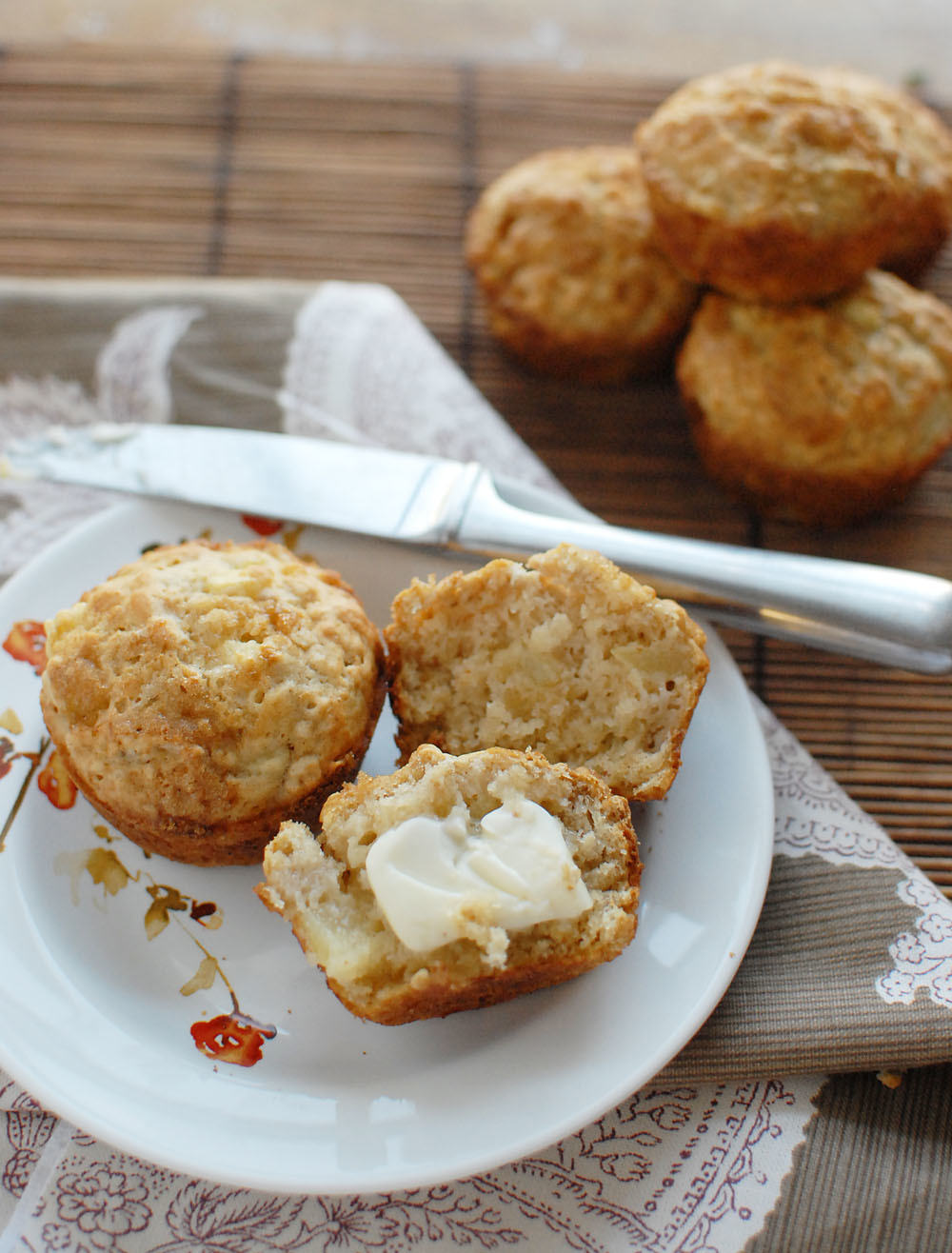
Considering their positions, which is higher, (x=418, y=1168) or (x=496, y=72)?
(x=496, y=72)

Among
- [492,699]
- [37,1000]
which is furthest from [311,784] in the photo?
[37,1000]

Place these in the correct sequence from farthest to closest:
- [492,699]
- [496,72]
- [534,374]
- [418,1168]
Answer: [496,72] → [534,374] → [492,699] → [418,1168]

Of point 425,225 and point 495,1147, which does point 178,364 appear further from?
point 495,1147

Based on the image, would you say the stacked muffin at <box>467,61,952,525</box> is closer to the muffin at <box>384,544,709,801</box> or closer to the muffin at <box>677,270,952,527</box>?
the muffin at <box>677,270,952,527</box>

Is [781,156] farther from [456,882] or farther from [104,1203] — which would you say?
[104,1203]

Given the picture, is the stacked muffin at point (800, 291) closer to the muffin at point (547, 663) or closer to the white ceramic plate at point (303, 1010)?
the white ceramic plate at point (303, 1010)

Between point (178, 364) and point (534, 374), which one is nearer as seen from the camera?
point (178, 364)
